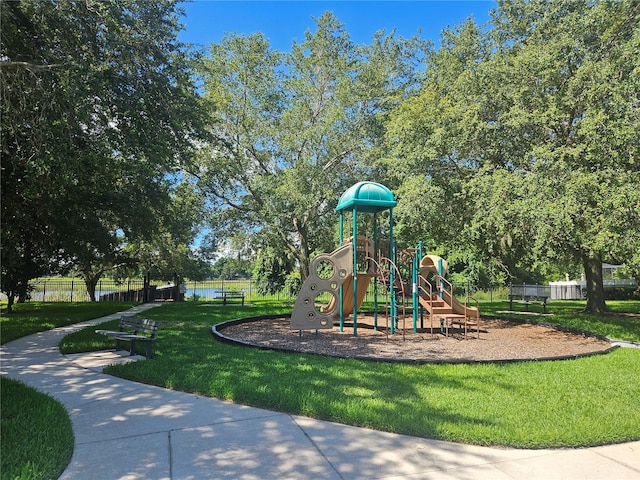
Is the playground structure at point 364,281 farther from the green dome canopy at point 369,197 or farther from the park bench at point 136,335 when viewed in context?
the park bench at point 136,335

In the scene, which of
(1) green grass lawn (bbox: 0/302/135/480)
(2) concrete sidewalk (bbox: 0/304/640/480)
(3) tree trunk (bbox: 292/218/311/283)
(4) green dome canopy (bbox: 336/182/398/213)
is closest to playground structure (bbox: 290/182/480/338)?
(4) green dome canopy (bbox: 336/182/398/213)

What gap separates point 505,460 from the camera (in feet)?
12.6

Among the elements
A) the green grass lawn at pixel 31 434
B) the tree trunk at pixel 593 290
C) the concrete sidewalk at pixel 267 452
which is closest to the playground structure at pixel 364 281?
the concrete sidewalk at pixel 267 452

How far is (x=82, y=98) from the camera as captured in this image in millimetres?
7629

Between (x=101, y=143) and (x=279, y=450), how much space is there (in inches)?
312

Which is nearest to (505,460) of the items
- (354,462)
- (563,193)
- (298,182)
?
(354,462)

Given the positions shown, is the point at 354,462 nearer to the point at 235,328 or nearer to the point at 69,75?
the point at 69,75

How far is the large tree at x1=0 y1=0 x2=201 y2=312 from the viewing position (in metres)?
7.77

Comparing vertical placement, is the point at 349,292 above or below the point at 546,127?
below

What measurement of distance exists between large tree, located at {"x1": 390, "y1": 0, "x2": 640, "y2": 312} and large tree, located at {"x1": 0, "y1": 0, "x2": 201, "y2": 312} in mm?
7868

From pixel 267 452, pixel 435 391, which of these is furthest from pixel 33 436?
pixel 435 391

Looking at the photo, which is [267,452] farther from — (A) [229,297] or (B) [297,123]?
(A) [229,297]

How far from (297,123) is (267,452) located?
19486mm

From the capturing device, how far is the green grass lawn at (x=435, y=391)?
14.6 ft
